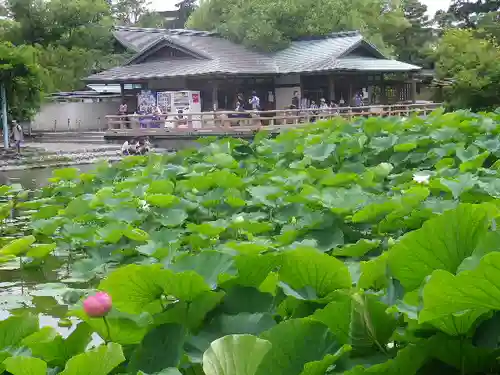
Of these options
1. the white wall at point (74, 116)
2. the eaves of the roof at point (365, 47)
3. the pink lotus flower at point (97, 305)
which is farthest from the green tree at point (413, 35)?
the pink lotus flower at point (97, 305)

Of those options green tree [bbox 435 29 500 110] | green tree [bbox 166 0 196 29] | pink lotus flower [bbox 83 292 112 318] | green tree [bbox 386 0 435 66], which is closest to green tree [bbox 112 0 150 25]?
green tree [bbox 166 0 196 29]

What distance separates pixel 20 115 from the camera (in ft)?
57.9

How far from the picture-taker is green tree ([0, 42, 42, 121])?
15.4 meters

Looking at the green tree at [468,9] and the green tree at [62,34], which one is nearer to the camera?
the green tree at [62,34]

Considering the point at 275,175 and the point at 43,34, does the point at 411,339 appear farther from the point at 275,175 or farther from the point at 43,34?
the point at 43,34

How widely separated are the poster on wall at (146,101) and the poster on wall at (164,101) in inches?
23.0

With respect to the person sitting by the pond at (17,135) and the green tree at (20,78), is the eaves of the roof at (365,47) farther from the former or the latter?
the person sitting by the pond at (17,135)

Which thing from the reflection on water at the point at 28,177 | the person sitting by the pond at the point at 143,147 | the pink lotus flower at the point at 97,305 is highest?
the pink lotus flower at the point at 97,305

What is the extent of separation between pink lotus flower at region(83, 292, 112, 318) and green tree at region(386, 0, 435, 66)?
28.4 meters

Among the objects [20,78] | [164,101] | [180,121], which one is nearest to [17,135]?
[20,78]

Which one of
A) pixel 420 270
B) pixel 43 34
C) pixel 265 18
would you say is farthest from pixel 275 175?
pixel 43 34

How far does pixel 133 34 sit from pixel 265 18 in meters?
6.70

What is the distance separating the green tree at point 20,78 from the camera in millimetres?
15430

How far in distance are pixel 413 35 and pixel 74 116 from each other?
15680 mm
